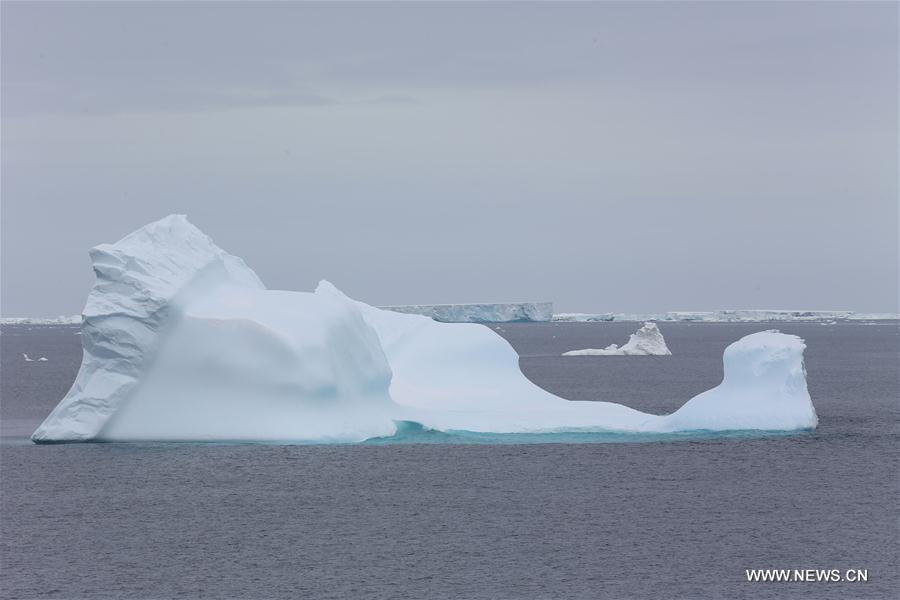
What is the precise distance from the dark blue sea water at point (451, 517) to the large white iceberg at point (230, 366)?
0.63 meters

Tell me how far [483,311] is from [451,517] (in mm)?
99391

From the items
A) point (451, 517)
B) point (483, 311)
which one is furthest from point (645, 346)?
point (451, 517)

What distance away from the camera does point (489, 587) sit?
1445 centimetres

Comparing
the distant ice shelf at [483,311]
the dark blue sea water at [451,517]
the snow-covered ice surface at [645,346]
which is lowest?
the dark blue sea water at [451,517]

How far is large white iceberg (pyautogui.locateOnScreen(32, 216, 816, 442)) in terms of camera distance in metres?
24.4

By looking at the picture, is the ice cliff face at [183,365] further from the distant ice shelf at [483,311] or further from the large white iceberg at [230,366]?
the distant ice shelf at [483,311]

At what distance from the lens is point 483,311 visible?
11831 centimetres

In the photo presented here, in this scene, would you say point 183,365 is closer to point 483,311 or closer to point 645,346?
point 645,346

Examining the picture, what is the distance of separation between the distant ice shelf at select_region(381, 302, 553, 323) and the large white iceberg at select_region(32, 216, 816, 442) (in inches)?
3116

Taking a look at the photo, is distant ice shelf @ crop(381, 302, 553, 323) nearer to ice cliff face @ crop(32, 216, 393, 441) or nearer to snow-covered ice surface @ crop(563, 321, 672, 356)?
snow-covered ice surface @ crop(563, 321, 672, 356)

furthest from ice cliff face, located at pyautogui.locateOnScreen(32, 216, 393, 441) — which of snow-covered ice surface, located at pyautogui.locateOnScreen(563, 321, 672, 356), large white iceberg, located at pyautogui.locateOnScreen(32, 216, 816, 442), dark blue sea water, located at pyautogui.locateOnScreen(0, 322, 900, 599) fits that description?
snow-covered ice surface, located at pyautogui.locateOnScreen(563, 321, 672, 356)

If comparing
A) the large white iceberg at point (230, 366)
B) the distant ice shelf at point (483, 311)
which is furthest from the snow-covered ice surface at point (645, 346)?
the large white iceberg at point (230, 366)

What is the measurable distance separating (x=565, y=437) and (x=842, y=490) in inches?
314

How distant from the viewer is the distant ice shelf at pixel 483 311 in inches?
4441
